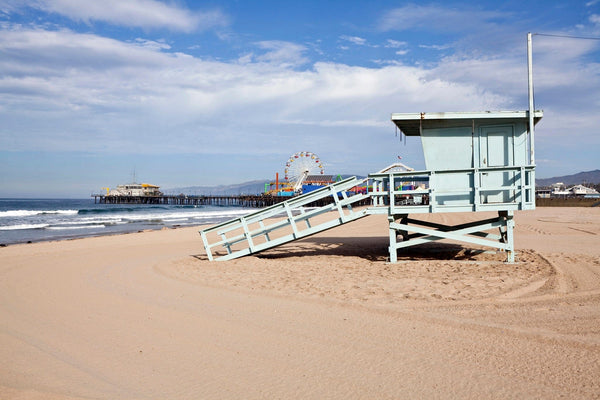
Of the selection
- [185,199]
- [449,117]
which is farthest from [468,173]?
[185,199]

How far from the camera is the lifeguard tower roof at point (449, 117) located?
998cm

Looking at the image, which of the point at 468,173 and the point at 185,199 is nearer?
the point at 468,173

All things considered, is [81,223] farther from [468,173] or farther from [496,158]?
[496,158]

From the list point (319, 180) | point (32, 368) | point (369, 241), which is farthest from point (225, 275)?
point (319, 180)

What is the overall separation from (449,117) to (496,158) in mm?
1465

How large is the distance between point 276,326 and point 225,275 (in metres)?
3.99

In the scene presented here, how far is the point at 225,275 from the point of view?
31.1ft

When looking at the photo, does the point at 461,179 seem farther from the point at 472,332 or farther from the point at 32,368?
the point at 32,368

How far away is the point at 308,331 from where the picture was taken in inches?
216

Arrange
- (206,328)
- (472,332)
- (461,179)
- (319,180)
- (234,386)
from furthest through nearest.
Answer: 1. (319,180)
2. (461,179)
3. (206,328)
4. (472,332)
5. (234,386)

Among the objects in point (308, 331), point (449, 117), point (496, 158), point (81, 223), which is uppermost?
point (449, 117)

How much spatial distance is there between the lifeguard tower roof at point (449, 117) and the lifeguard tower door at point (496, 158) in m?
0.34

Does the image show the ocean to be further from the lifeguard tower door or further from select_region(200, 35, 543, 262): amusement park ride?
the lifeguard tower door

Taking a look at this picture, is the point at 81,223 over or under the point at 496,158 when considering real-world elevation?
under
